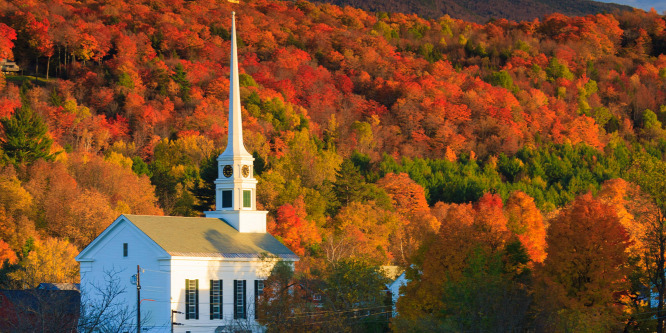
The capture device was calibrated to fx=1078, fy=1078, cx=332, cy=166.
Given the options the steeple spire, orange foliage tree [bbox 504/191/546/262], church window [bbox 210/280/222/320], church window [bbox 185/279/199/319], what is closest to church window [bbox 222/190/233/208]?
the steeple spire

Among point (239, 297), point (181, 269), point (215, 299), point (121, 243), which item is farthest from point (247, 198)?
point (121, 243)

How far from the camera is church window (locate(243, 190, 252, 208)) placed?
7225 centimetres

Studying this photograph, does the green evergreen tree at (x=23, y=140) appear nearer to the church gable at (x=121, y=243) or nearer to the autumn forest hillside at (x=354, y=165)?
the autumn forest hillside at (x=354, y=165)

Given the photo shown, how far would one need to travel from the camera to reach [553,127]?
562ft

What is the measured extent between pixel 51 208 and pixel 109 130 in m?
44.5

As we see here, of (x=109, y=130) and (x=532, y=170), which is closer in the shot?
(x=109, y=130)

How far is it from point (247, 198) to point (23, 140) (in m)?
33.2

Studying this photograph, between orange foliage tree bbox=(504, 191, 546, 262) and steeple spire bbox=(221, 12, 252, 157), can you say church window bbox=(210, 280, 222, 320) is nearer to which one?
steeple spire bbox=(221, 12, 252, 157)

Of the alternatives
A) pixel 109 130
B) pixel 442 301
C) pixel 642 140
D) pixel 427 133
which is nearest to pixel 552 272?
pixel 442 301

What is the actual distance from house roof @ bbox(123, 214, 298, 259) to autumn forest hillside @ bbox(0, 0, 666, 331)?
3573mm

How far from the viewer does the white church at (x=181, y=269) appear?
2446 inches

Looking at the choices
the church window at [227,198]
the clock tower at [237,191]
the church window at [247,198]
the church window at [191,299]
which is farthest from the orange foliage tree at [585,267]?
the church window at [227,198]

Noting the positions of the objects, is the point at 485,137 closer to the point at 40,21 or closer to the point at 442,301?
the point at 40,21

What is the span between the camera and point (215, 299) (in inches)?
2564
